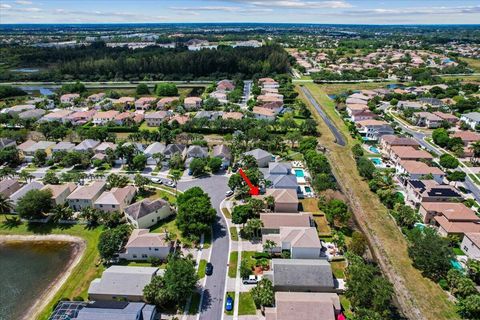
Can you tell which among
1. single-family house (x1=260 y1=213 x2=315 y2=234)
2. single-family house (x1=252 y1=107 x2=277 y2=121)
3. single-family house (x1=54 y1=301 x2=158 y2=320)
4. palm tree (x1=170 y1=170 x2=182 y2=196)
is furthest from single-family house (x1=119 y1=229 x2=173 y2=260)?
single-family house (x1=252 y1=107 x2=277 y2=121)

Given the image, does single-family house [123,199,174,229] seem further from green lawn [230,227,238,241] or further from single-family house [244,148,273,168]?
single-family house [244,148,273,168]

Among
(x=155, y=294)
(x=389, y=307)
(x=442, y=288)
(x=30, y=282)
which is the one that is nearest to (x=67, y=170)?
(x=30, y=282)

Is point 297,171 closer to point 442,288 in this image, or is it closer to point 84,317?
point 442,288

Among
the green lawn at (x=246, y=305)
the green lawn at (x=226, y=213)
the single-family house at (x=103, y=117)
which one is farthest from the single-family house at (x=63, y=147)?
the green lawn at (x=246, y=305)

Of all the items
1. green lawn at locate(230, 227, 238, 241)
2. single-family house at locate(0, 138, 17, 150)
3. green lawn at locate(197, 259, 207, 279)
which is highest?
single-family house at locate(0, 138, 17, 150)

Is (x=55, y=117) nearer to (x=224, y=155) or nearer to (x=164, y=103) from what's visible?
(x=164, y=103)

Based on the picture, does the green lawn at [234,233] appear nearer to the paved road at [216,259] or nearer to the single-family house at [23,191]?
the paved road at [216,259]
